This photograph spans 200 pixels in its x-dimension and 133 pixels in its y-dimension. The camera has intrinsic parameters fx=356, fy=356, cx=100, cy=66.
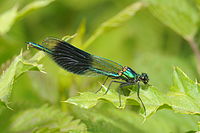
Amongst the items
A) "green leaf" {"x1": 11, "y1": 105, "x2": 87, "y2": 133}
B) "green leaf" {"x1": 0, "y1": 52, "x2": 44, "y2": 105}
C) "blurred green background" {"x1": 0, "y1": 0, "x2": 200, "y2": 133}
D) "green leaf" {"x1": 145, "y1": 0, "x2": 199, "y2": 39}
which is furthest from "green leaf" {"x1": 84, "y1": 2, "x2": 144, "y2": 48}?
"green leaf" {"x1": 0, "y1": 52, "x2": 44, "y2": 105}

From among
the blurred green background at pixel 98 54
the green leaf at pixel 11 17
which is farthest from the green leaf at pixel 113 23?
the green leaf at pixel 11 17

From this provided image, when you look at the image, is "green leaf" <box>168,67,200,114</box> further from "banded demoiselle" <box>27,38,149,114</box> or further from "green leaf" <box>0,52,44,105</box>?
"green leaf" <box>0,52,44,105</box>

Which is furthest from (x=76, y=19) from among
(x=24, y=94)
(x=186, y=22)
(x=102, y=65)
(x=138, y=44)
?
(x=102, y=65)

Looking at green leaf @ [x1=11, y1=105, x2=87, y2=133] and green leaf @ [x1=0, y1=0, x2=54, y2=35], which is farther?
green leaf @ [x1=0, y1=0, x2=54, y2=35]

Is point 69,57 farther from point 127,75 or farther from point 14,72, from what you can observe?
point 14,72

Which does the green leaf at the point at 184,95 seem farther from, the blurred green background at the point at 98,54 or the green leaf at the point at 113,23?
the green leaf at the point at 113,23

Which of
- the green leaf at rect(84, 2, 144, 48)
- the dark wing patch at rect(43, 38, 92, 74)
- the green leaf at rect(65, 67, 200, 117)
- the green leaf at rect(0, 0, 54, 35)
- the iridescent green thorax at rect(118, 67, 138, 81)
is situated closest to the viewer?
the green leaf at rect(65, 67, 200, 117)
